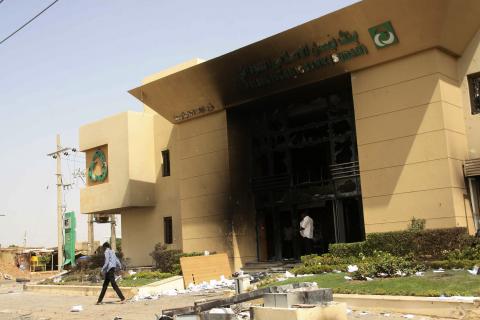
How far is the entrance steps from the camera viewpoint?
19.5 m

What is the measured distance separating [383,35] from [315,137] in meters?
5.38

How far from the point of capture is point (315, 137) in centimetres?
2122

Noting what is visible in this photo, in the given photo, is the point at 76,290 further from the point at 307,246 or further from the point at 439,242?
the point at 439,242

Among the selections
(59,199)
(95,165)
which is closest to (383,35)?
(95,165)

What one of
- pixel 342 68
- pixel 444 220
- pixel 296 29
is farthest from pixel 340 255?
pixel 296 29

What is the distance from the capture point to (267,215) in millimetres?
22641

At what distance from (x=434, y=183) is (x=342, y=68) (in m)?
4.95

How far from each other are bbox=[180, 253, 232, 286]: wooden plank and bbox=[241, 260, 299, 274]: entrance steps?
804 millimetres

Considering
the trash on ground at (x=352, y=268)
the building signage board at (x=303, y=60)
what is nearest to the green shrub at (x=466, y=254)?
the trash on ground at (x=352, y=268)

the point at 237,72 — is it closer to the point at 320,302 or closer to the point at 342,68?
the point at 342,68

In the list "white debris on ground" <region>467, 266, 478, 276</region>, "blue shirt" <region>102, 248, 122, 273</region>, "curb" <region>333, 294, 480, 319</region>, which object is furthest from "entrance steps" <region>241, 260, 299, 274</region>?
"curb" <region>333, 294, 480, 319</region>

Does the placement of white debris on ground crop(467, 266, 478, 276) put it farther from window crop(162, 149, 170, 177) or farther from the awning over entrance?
window crop(162, 149, 170, 177)

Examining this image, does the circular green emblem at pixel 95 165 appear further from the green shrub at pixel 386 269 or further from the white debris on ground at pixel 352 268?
the green shrub at pixel 386 269

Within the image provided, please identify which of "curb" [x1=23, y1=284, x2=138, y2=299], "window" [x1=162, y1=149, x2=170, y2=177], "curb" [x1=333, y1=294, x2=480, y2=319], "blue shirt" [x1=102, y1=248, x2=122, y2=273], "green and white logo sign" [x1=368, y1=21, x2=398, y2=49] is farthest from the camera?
"window" [x1=162, y1=149, x2=170, y2=177]
